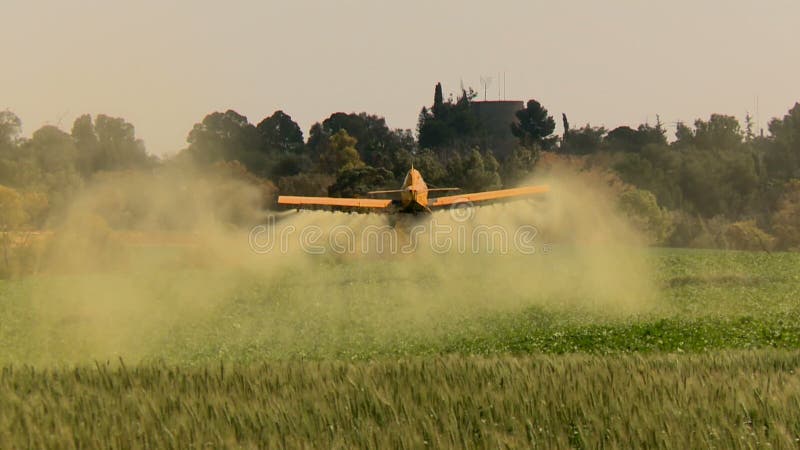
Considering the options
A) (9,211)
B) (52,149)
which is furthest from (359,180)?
(52,149)

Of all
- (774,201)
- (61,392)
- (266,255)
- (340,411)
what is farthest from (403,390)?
(774,201)

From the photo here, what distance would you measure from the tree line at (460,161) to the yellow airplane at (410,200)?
99.3 ft

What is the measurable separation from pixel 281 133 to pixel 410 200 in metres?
128

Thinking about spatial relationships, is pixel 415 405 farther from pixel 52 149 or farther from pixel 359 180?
pixel 52 149

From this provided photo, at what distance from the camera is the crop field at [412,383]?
1608 cm

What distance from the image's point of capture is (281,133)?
175500 millimetres

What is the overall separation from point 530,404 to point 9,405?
10405 millimetres

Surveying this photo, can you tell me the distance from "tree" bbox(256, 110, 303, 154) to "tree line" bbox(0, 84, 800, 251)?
0.21 metres

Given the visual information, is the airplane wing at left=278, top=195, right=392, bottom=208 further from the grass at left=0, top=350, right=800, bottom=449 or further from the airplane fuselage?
the grass at left=0, top=350, right=800, bottom=449

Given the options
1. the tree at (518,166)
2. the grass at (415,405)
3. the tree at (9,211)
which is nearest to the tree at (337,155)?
the tree at (518,166)

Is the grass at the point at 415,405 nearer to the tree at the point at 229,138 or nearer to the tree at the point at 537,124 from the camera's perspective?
the tree at the point at 229,138

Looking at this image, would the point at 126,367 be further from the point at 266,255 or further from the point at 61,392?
the point at 266,255

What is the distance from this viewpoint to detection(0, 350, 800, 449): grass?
51.6ft

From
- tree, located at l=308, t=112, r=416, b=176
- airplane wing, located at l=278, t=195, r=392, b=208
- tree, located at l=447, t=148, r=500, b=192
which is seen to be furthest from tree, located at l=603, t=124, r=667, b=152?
airplane wing, located at l=278, t=195, r=392, b=208
